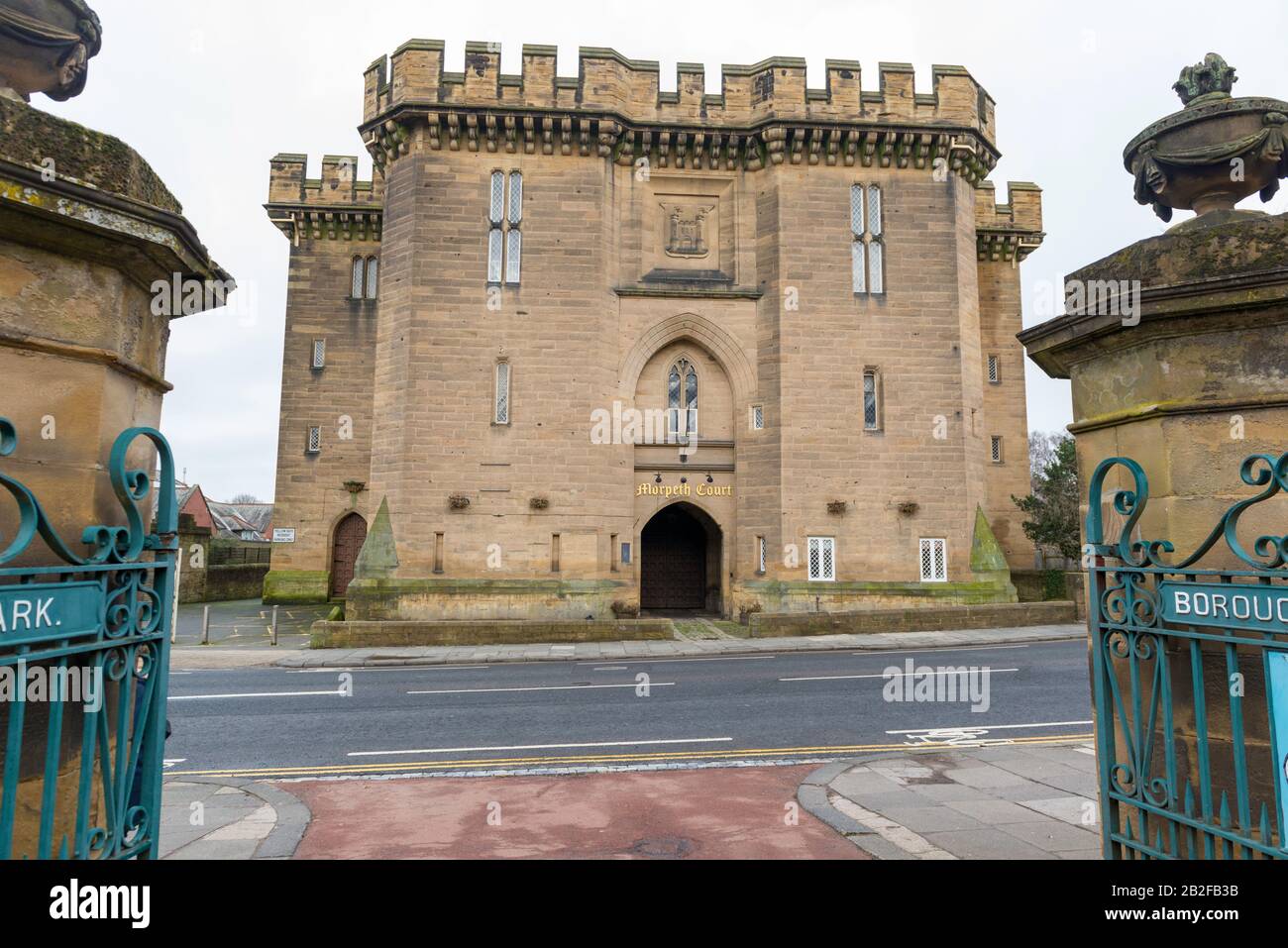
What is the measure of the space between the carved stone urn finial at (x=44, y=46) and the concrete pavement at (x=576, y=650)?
13.1m

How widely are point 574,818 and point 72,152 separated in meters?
5.13

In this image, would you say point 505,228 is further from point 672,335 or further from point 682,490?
point 682,490

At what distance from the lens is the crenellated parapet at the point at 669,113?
21047 millimetres

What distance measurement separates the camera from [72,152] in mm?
2965

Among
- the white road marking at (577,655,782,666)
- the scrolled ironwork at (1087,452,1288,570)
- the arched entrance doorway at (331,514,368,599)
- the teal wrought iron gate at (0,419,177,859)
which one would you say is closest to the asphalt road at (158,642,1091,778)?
the white road marking at (577,655,782,666)

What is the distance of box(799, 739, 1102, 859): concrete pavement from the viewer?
495cm

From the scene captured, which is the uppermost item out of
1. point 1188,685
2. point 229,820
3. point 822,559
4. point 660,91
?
point 660,91

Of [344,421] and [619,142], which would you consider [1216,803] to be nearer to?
[619,142]

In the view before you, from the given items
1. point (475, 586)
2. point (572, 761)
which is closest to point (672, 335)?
point (475, 586)

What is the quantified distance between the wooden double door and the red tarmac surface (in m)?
17.5

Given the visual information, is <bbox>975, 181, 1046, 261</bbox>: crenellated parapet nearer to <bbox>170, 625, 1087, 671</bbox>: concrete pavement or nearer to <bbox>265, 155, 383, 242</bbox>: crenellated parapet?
<bbox>170, 625, 1087, 671</bbox>: concrete pavement

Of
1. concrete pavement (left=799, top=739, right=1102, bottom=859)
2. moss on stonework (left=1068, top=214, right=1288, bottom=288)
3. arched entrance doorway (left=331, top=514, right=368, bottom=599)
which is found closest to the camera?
moss on stonework (left=1068, top=214, right=1288, bottom=288)

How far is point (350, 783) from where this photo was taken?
268 inches

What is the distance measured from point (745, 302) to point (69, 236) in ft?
67.4
